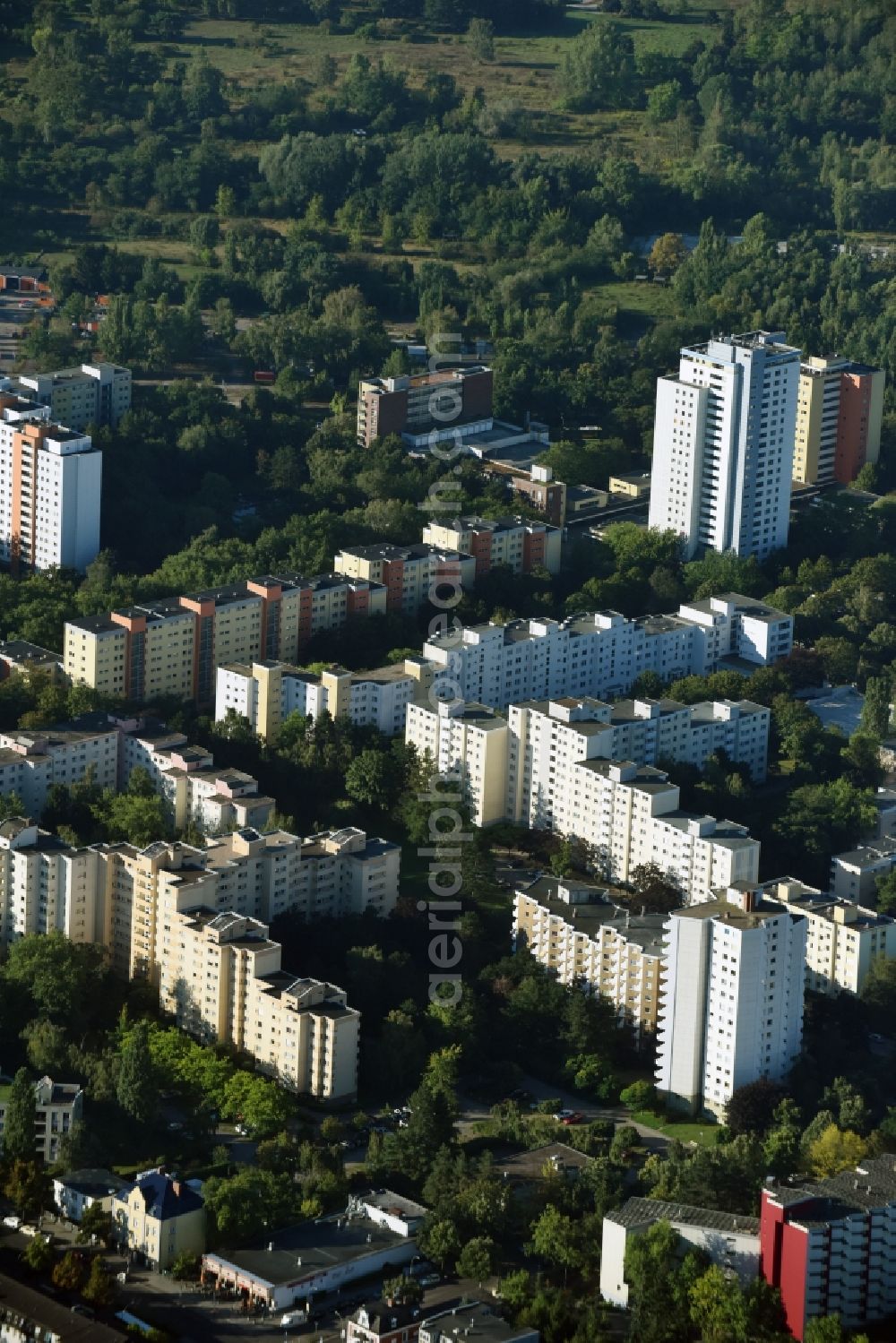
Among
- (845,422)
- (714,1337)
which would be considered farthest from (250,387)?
(714,1337)

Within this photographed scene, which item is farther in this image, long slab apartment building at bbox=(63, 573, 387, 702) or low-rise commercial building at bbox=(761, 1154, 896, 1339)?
long slab apartment building at bbox=(63, 573, 387, 702)

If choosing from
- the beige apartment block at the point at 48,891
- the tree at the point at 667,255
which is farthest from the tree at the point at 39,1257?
the tree at the point at 667,255

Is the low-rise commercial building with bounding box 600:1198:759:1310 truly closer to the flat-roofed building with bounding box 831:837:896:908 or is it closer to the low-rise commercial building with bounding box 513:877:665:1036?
the low-rise commercial building with bounding box 513:877:665:1036

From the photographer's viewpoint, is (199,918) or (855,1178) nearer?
(855,1178)

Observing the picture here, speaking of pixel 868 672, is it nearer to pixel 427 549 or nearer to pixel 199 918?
pixel 427 549

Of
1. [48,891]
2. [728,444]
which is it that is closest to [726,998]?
[48,891]

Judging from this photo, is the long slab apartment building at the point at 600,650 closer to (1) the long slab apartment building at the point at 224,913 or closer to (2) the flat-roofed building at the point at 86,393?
(1) the long slab apartment building at the point at 224,913

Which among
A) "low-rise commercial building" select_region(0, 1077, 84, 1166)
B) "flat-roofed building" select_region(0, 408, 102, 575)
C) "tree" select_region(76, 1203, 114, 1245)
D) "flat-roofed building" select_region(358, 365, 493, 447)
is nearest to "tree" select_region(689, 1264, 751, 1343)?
"tree" select_region(76, 1203, 114, 1245)
